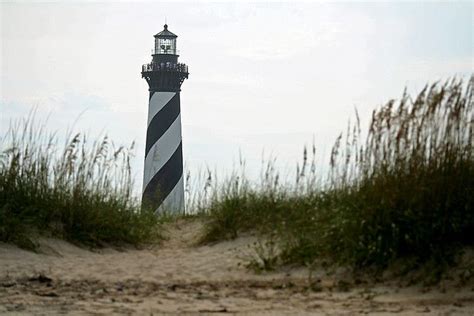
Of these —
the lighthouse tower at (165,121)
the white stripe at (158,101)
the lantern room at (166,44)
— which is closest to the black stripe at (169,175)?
the lighthouse tower at (165,121)

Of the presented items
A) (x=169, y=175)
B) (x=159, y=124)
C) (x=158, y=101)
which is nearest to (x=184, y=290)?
(x=169, y=175)

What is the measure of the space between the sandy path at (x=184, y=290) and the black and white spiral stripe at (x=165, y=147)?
1267 cm

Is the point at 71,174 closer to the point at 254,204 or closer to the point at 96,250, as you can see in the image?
the point at 96,250

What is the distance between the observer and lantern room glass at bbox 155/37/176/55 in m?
23.9

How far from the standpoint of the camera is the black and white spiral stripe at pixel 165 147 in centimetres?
2112

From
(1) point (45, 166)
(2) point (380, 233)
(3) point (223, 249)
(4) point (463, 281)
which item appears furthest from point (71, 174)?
(4) point (463, 281)

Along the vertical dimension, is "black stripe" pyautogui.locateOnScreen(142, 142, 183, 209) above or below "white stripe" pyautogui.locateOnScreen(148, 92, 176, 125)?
below

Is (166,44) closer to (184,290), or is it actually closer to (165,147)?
(165,147)

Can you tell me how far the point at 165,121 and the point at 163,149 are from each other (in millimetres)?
835

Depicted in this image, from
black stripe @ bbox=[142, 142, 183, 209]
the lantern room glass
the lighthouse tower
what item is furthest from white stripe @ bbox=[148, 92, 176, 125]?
the lantern room glass

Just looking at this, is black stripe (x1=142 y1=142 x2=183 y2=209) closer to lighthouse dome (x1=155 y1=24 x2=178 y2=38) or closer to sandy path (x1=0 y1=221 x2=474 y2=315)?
lighthouse dome (x1=155 y1=24 x2=178 y2=38)

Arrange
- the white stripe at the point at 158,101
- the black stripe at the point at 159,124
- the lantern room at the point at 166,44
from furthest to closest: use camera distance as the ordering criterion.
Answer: the lantern room at the point at 166,44 < the white stripe at the point at 158,101 < the black stripe at the point at 159,124

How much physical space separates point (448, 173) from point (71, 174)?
14.8ft

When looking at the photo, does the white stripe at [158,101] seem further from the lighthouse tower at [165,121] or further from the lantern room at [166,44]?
the lantern room at [166,44]
